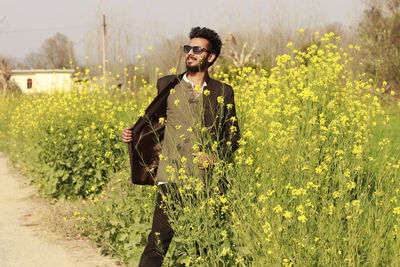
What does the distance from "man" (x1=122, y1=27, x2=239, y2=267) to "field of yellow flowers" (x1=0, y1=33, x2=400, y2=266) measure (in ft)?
0.56

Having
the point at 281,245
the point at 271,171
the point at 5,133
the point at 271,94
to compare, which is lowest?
the point at 5,133

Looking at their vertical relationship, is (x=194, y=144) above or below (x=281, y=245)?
above

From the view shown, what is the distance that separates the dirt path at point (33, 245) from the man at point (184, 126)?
4.66ft

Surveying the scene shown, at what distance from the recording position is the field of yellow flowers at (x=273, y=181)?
3127mm

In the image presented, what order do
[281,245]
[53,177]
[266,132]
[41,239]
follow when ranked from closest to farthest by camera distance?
[281,245]
[266,132]
[41,239]
[53,177]

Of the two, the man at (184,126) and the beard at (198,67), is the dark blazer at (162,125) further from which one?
the beard at (198,67)

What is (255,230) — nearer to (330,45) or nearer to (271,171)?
(271,171)

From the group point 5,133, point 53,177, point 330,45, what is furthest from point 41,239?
point 5,133

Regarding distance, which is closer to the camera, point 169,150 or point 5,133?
point 169,150

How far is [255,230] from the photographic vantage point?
3244 millimetres

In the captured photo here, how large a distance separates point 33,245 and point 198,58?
10.6 ft

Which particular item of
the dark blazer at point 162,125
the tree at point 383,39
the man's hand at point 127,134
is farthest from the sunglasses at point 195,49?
the tree at point 383,39

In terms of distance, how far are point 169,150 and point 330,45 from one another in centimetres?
304

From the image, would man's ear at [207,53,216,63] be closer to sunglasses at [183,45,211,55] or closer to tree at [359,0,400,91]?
sunglasses at [183,45,211,55]
